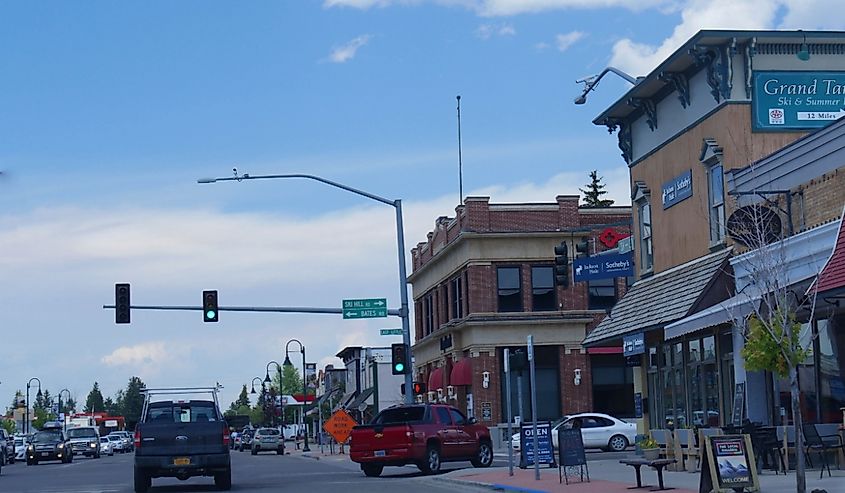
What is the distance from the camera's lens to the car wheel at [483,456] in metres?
34.6

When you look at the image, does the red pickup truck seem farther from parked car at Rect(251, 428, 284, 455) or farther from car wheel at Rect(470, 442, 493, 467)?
parked car at Rect(251, 428, 284, 455)

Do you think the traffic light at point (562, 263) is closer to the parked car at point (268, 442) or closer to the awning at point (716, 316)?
the awning at point (716, 316)

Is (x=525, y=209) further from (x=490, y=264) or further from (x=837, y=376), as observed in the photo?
(x=837, y=376)

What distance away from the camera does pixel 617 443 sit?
43.9 m

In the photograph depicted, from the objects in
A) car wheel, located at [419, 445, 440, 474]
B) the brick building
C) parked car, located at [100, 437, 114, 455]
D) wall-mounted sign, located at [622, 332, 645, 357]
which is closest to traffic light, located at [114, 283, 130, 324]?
car wheel, located at [419, 445, 440, 474]

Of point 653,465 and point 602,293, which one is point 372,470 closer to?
point 653,465

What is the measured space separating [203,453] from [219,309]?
45.9 feet

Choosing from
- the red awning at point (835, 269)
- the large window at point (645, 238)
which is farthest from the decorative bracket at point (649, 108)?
the red awning at point (835, 269)

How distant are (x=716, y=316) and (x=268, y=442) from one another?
48.6 m

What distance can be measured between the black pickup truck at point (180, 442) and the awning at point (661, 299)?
10645 millimetres

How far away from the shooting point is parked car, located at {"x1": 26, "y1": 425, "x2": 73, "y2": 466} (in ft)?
193

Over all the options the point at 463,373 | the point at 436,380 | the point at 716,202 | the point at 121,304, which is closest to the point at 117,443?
the point at 436,380

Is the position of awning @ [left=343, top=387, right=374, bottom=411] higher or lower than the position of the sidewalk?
higher

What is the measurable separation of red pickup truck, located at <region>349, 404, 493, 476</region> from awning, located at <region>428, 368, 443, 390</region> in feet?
87.5
